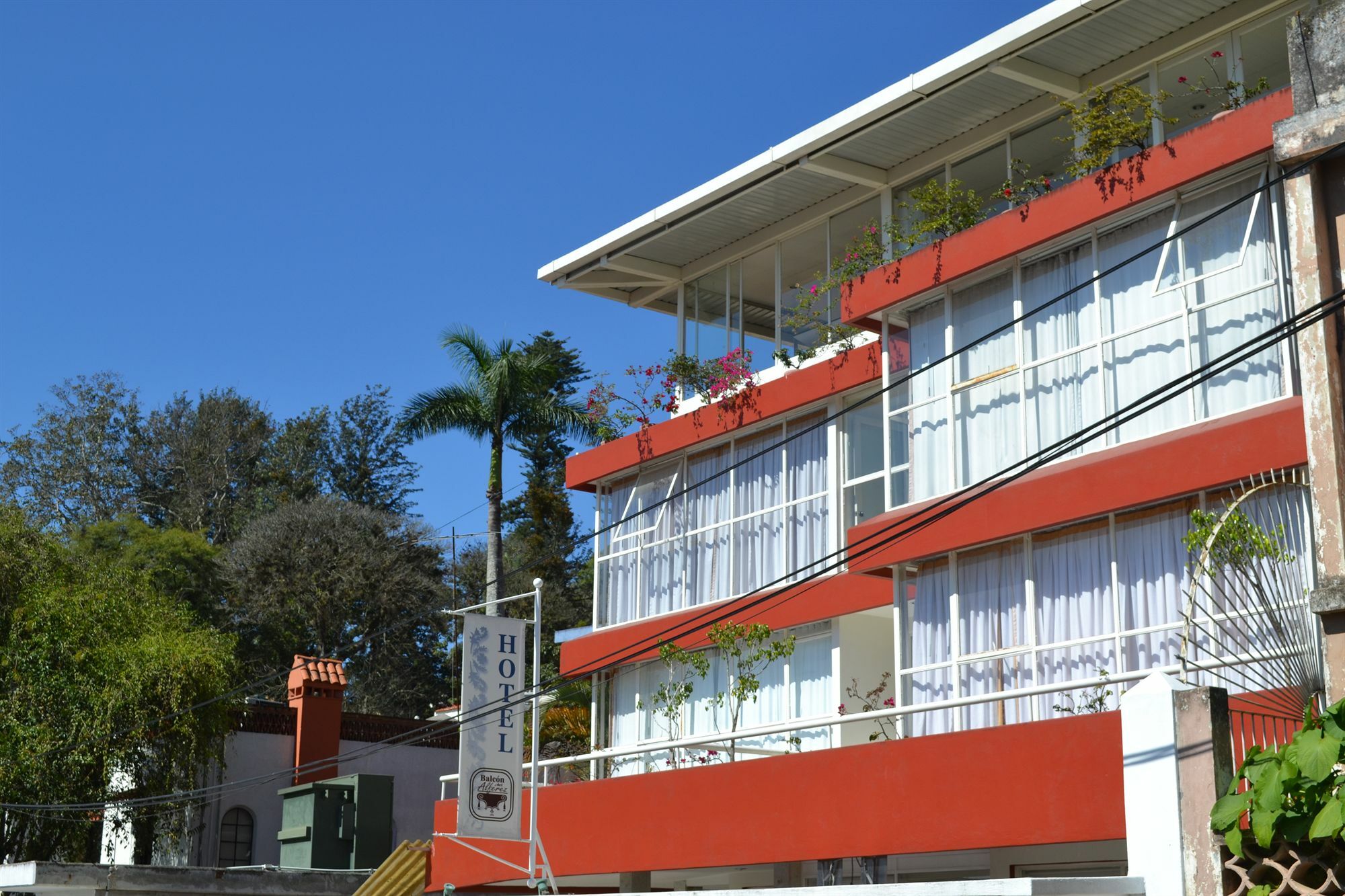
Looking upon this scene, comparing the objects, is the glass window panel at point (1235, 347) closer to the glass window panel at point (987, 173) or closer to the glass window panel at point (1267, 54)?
the glass window panel at point (1267, 54)

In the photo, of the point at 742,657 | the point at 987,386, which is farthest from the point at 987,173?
the point at 742,657

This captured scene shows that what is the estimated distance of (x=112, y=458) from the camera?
179ft

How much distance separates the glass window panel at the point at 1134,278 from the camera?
52.2 ft

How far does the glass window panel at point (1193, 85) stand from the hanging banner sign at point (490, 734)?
9.93 metres

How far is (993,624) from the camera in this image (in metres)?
16.7

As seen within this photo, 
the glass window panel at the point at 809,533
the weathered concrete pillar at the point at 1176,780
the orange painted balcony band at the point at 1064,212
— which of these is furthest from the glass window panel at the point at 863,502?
the weathered concrete pillar at the point at 1176,780

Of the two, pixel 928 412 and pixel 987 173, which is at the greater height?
pixel 987 173

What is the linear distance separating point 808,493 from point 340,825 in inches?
380

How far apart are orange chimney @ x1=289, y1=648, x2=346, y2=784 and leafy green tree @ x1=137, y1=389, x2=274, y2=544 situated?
2482cm

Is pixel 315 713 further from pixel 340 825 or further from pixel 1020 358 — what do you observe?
pixel 1020 358

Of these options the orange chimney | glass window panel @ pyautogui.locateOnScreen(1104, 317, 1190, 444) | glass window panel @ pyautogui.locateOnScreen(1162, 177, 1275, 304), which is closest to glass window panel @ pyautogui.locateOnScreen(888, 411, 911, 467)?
glass window panel @ pyautogui.locateOnScreen(1104, 317, 1190, 444)

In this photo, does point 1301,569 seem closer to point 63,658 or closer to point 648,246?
point 648,246

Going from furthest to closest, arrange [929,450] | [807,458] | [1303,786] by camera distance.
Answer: [807,458]
[929,450]
[1303,786]

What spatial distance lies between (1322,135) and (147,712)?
19476mm
